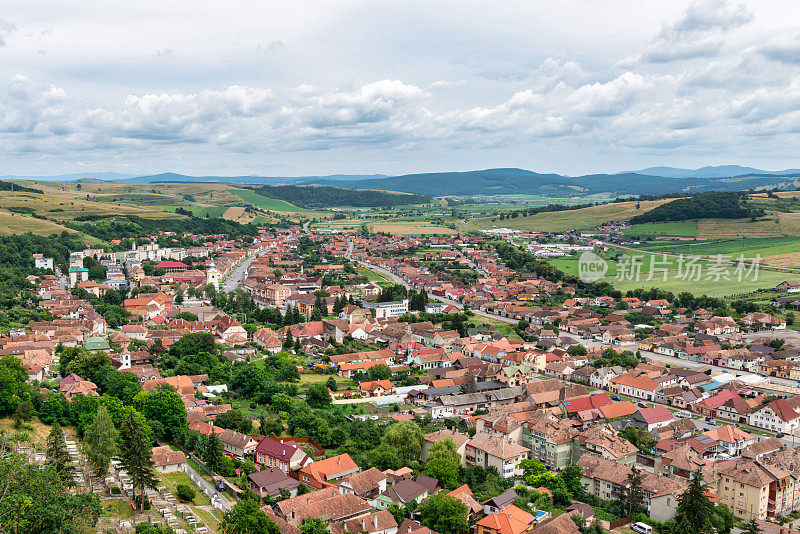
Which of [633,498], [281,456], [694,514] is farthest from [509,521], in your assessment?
[281,456]

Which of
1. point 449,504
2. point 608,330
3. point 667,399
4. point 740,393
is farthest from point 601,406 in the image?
point 608,330

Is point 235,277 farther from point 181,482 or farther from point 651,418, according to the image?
point 181,482

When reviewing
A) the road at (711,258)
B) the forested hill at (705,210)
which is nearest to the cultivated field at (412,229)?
the forested hill at (705,210)

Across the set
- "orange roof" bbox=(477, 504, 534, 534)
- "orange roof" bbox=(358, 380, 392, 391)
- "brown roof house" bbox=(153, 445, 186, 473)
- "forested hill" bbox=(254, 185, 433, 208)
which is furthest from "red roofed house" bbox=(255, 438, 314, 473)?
"forested hill" bbox=(254, 185, 433, 208)

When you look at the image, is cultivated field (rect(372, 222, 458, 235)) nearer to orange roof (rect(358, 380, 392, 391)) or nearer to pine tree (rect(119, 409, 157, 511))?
orange roof (rect(358, 380, 392, 391))

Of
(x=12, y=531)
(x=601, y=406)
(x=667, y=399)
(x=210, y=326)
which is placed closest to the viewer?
(x=12, y=531)

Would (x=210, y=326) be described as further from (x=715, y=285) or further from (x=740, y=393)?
(x=715, y=285)

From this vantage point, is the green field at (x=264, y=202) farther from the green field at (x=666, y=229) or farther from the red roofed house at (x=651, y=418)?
the red roofed house at (x=651, y=418)

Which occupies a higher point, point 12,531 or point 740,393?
point 12,531
